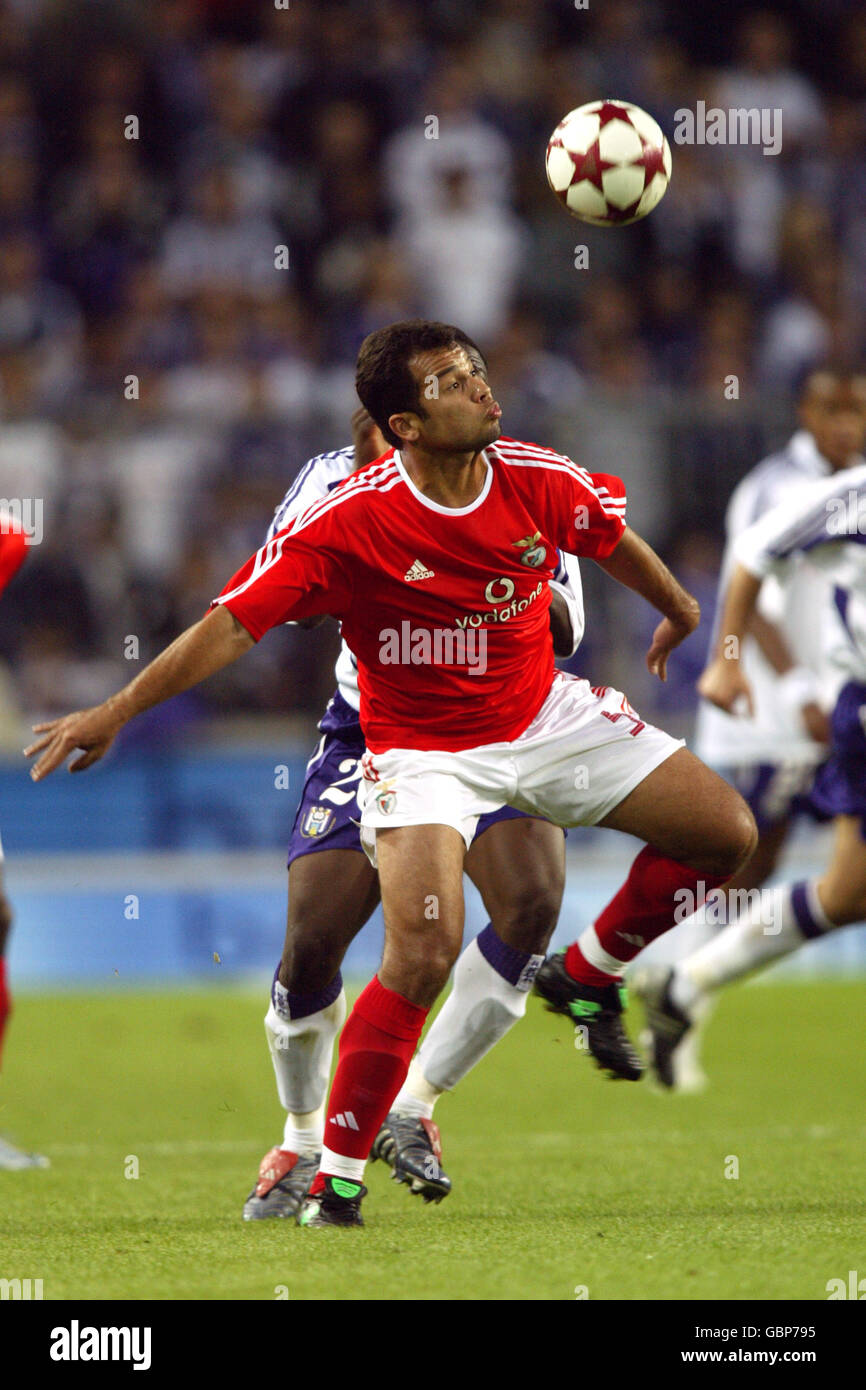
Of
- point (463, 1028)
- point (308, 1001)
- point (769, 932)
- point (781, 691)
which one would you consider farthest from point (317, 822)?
point (781, 691)

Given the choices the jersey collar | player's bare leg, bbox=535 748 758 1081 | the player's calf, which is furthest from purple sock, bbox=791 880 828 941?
the jersey collar

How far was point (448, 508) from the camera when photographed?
4793 mm

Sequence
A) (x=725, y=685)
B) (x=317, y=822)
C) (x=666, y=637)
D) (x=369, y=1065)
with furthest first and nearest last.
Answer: (x=725, y=685)
(x=666, y=637)
(x=317, y=822)
(x=369, y=1065)

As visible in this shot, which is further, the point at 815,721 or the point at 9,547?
the point at 815,721

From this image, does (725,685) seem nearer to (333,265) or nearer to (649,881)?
(649,881)

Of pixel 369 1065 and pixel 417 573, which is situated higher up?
pixel 417 573

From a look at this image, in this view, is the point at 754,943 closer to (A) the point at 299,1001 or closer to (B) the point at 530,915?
(B) the point at 530,915

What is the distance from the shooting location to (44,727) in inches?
175

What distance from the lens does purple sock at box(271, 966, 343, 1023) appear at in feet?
17.0

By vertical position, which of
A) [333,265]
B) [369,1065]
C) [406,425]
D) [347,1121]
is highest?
[333,265]

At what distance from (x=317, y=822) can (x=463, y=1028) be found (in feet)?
2.27

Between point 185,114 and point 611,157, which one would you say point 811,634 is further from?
point 185,114

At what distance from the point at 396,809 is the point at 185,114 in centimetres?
1061

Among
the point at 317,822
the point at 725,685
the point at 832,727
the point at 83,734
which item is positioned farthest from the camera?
the point at 832,727
